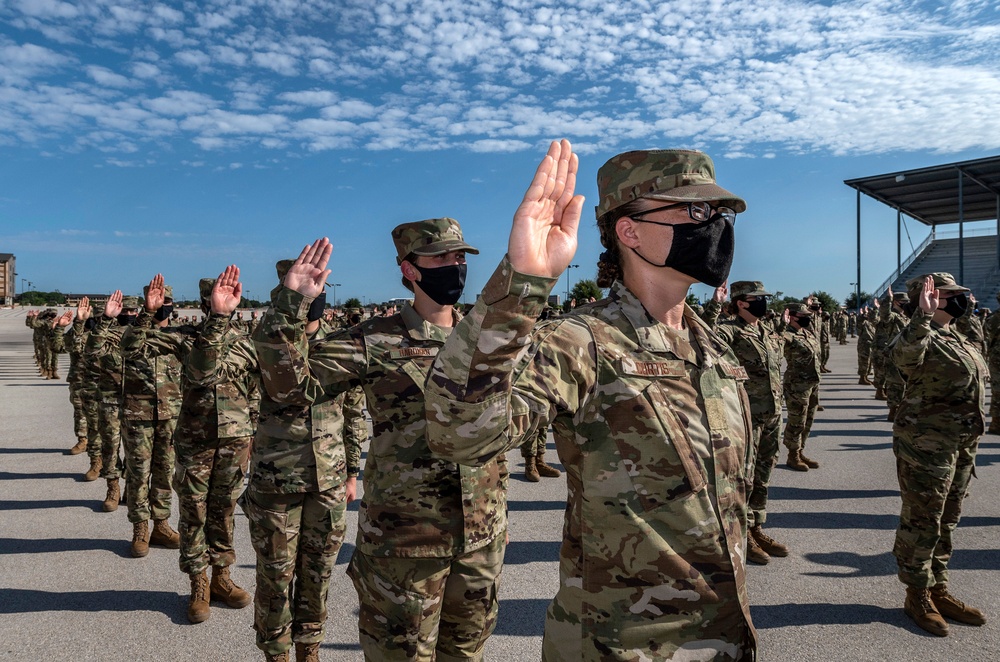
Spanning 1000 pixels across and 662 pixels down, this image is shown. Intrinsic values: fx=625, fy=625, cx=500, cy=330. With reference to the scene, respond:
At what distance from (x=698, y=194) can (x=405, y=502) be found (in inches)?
71.9

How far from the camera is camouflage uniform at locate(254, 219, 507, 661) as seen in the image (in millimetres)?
2734

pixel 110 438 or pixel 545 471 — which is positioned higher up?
pixel 110 438

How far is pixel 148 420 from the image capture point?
6094 millimetres

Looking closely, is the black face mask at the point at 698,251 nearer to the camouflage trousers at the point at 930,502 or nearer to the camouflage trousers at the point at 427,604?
the camouflage trousers at the point at 427,604

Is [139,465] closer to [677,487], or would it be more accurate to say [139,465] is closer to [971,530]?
[677,487]

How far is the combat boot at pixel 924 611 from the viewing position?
4175 millimetres

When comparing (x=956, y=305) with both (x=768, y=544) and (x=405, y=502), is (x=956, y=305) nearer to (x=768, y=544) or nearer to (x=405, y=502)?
(x=768, y=544)

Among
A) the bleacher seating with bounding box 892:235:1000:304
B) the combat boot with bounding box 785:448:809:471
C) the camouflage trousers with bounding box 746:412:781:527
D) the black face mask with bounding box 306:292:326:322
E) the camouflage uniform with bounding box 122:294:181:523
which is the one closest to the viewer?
the black face mask with bounding box 306:292:326:322

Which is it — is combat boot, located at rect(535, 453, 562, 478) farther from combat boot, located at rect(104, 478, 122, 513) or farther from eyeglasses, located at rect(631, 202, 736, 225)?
eyeglasses, located at rect(631, 202, 736, 225)

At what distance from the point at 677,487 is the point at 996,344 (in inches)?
539

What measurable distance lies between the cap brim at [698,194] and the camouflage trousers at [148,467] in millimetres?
5526

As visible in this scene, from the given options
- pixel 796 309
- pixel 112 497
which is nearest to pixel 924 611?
pixel 796 309

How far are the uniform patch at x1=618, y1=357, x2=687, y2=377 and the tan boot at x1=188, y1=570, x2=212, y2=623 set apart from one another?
4.06m

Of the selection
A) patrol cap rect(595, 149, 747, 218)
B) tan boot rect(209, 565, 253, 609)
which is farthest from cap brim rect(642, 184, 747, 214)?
tan boot rect(209, 565, 253, 609)
